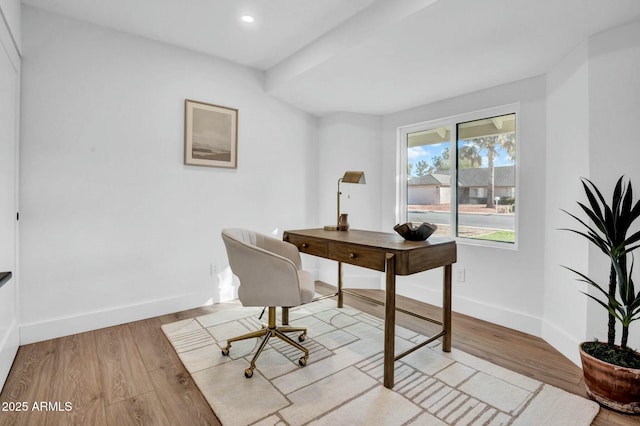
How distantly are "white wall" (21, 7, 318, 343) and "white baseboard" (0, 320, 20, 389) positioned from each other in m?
0.19

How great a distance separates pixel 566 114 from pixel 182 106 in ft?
11.1

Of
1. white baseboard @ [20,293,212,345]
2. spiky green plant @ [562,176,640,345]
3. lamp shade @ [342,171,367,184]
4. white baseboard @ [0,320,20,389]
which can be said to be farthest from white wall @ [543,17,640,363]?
white baseboard @ [0,320,20,389]

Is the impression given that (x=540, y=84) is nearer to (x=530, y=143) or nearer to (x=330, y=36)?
(x=530, y=143)

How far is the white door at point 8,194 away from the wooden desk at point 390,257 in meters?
2.01

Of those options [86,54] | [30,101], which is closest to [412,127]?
[86,54]

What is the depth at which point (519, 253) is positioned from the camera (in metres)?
2.89

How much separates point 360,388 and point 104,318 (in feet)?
7.68

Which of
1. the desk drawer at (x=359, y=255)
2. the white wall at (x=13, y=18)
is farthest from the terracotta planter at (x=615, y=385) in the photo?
the white wall at (x=13, y=18)

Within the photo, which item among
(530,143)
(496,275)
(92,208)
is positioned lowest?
(496,275)

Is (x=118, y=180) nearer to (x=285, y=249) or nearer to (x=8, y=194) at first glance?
(x=8, y=194)

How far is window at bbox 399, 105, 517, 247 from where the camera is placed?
3055 millimetres

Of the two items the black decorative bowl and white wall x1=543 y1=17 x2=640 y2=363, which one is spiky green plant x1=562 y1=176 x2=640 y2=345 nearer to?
white wall x1=543 y1=17 x2=640 y2=363

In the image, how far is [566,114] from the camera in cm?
241

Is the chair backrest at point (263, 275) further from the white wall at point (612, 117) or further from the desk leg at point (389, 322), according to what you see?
the white wall at point (612, 117)
